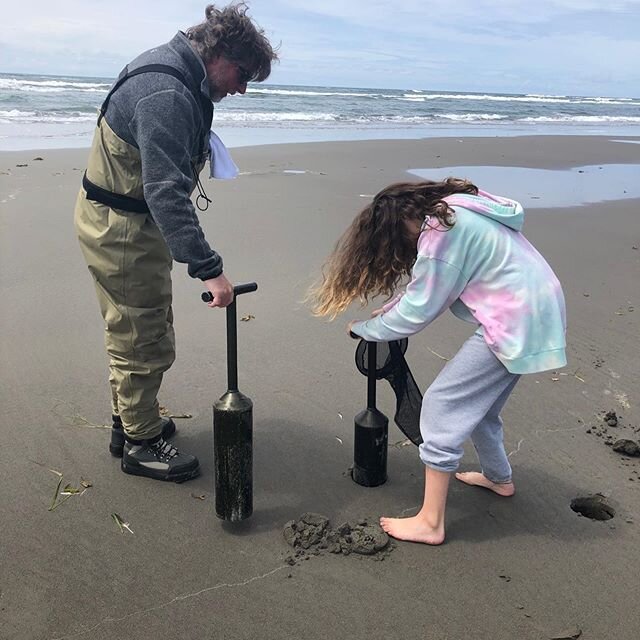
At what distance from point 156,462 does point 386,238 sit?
144 centimetres

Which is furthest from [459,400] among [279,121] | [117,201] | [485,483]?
[279,121]

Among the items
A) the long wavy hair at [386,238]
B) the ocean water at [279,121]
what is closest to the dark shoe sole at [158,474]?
the long wavy hair at [386,238]

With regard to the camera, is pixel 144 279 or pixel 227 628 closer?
pixel 227 628

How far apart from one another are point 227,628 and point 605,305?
405 centimetres

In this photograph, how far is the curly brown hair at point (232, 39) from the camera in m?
2.64

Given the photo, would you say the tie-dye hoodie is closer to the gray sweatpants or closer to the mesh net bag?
the gray sweatpants

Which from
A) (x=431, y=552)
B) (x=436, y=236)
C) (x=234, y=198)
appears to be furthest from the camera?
(x=234, y=198)

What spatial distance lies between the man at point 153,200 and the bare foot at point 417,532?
97cm

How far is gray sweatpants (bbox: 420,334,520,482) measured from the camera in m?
2.64

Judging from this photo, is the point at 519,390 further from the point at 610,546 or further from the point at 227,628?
the point at 227,628

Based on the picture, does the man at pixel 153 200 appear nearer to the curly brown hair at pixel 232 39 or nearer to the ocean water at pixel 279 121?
the curly brown hair at pixel 232 39

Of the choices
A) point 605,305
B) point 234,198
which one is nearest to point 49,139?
point 234,198

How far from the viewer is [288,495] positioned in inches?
120

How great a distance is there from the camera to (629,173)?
12336 mm
